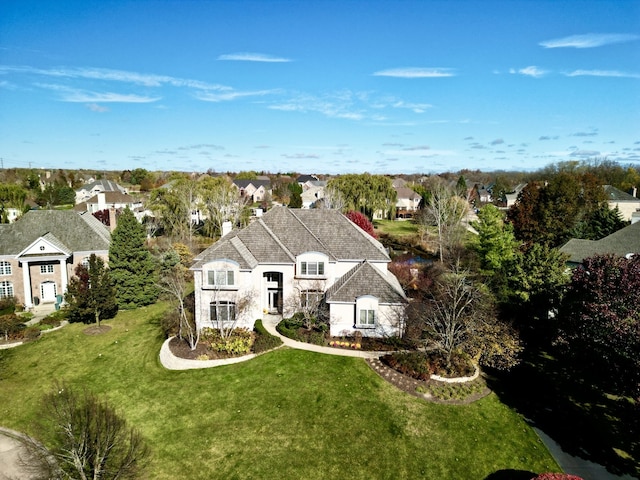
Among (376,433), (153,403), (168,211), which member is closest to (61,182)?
(168,211)

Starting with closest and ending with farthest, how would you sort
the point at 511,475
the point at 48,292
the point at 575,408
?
the point at 511,475
the point at 575,408
the point at 48,292

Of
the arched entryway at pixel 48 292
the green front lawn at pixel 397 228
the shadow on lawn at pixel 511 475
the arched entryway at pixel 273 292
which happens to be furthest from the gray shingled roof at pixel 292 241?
the green front lawn at pixel 397 228

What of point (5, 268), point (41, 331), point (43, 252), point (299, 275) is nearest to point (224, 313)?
point (299, 275)

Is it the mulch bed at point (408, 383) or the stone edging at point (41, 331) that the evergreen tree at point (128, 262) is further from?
the mulch bed at point (408, 383)

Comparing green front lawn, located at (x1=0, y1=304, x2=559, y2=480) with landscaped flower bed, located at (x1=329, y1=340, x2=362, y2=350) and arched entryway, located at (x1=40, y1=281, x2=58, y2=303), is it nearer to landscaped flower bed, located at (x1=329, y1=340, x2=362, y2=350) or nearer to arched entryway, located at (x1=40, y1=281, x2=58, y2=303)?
landscaped flower bed, located at (x1=329, y1=340, x2=362, y2=350)

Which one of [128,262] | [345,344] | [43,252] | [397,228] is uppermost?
[43,252]

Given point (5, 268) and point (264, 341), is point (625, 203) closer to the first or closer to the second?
point (264, 341)
